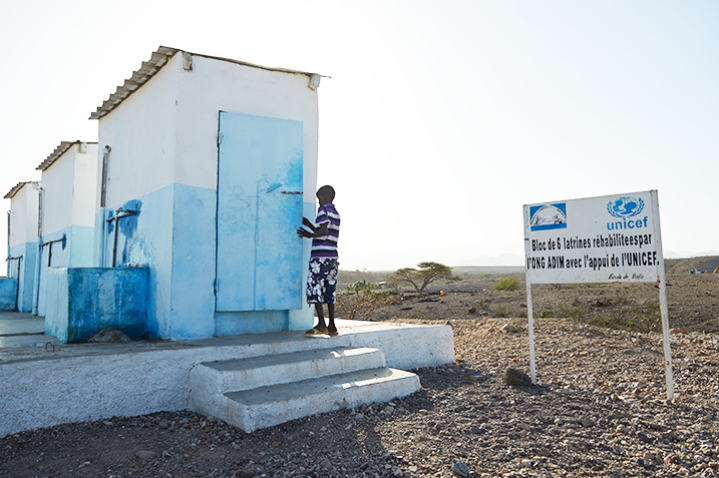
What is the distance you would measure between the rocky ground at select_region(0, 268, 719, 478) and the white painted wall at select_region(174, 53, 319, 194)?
2.72 meters

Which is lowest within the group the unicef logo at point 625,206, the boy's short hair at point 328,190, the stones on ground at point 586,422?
the stones on ground at point 586,422

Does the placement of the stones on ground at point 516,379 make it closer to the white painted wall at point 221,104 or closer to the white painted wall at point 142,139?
the white painted wall at point 221,104

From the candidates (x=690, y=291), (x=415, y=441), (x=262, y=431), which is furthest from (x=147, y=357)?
(x=690, y=291)

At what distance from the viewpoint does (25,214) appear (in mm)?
11758

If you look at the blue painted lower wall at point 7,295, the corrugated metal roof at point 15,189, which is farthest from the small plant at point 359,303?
the corrugated metal roof at point 15,189

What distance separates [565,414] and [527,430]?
26.2 inches

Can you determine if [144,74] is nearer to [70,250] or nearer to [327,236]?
[327,236]

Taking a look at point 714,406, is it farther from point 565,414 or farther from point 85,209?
point 85,209

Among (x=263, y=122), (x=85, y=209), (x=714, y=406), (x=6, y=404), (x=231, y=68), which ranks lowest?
(x=714, y=406)

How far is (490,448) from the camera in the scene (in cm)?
363

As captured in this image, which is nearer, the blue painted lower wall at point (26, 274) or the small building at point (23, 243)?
the blue painted lower wall at point (26, 274)

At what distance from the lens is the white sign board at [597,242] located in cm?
527

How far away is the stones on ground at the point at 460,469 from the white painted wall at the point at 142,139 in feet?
13.5

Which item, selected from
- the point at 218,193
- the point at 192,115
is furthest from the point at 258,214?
the point at 192,115
